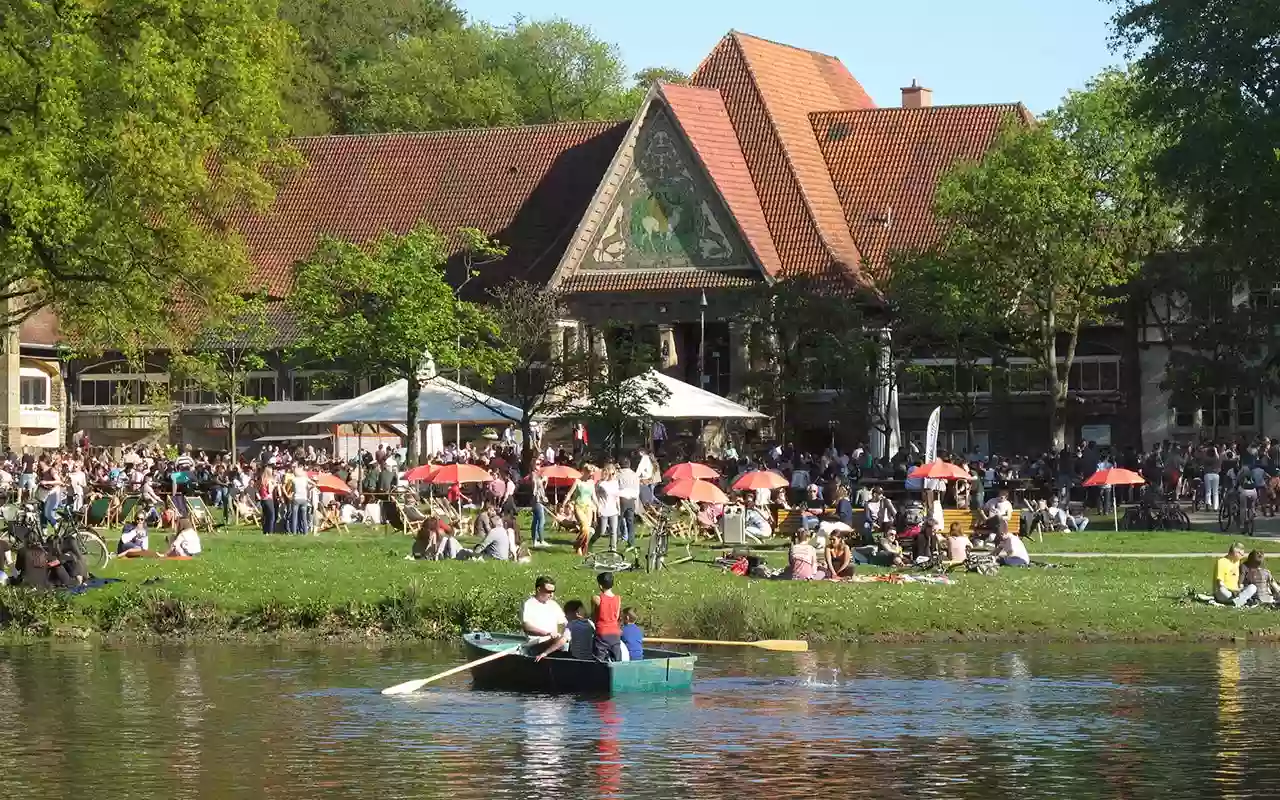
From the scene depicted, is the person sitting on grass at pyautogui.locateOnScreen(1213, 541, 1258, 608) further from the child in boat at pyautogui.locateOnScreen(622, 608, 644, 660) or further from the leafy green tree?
the leafy green tree

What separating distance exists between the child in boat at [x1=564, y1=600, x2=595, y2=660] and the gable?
1854 inches

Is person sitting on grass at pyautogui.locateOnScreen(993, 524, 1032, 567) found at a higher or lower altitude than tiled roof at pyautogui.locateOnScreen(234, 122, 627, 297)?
lower

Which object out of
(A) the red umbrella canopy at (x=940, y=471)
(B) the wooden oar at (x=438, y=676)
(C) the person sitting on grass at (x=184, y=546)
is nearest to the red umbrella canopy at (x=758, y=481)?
(A) the red umbrella canopy at (x=940, y=471)

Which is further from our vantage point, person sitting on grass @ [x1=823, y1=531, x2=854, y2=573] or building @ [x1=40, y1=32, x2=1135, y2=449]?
building @ [x1=40, y1=32, x2=1135, y2=449]

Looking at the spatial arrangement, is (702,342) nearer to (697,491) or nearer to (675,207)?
(675,207)

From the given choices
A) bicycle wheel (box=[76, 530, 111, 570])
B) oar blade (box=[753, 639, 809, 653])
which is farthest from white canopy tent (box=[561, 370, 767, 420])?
oar blade (box=[753, 639, 809, 653])

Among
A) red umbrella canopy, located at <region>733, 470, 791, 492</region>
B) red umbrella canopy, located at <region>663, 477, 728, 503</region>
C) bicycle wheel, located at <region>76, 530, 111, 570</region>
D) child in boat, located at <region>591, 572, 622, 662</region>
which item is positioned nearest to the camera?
child in boat, located at <region>591, 572, 622, 662</region>

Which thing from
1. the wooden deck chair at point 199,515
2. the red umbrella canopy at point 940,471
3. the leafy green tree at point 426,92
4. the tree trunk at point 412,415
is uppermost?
the leafy green tree at point 426,92

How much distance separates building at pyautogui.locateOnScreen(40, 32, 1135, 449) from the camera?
257ft

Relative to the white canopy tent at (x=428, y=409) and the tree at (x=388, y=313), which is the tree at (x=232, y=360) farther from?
the white canopy tent at (x=428, y=409)

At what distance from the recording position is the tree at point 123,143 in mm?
45281

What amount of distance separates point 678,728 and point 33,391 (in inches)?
2484

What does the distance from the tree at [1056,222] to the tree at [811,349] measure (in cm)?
334

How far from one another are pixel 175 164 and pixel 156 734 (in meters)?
21.6
